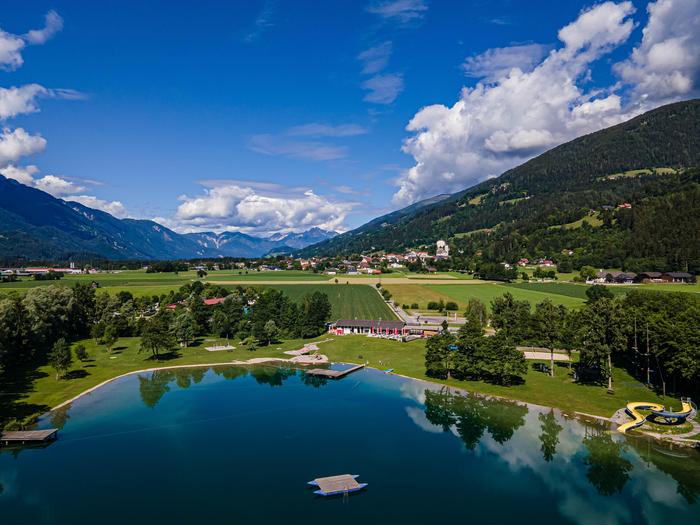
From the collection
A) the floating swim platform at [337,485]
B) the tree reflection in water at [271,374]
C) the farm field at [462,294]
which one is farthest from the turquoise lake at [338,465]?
the farm field at [462,294]

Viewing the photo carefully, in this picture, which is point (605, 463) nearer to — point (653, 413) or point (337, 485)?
point (653, 413)

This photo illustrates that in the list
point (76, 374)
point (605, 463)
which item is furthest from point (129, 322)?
point (605, 463)

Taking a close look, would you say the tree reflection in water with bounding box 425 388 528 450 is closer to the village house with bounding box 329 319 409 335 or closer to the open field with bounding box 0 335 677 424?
the open field with bounding box 0 335 677 424

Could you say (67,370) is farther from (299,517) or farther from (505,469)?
(505,469)

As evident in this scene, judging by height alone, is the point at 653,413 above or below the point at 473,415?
above

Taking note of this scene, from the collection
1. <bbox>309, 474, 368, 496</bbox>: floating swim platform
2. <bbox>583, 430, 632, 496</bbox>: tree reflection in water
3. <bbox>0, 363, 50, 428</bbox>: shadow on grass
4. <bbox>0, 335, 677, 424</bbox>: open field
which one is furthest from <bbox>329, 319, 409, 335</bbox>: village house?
<bbox>309, 474, 368, 496</bbox>: floating swim platform

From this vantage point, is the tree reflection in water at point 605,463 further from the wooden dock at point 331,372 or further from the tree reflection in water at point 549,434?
the wooden dock at point 331,372
